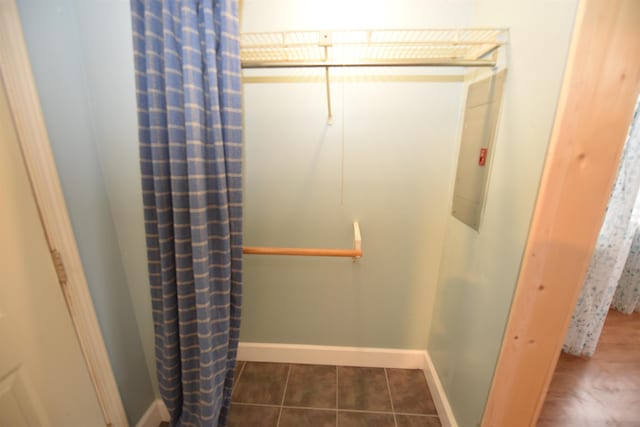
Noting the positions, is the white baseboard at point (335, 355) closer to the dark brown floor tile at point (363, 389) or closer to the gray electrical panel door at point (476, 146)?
the dark brown floor tile at point (363, 389)

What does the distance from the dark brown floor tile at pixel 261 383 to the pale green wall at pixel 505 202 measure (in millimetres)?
997

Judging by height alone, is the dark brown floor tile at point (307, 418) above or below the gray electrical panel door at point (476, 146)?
below

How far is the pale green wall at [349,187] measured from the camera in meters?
1.16

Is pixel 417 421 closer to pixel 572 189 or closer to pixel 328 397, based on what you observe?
pixel 328 397

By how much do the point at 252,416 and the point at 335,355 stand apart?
594 millimetres

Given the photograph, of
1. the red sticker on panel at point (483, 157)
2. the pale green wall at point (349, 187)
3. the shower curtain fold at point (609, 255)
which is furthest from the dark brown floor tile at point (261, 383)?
the shower curtain fold at point (609, 255)

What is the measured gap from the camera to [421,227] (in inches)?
53.9

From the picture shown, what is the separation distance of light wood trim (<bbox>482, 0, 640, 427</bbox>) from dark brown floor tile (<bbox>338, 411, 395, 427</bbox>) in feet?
2.30

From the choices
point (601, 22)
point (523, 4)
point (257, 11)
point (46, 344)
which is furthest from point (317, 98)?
point (46, 344)

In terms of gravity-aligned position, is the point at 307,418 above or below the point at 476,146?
below

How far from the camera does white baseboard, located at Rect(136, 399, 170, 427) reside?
1232mm

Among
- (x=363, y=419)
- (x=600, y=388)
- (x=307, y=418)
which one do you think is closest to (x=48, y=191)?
(x=307, y=418)

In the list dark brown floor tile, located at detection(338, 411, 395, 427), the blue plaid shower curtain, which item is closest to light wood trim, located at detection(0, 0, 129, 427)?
the blue plaid shower curtain

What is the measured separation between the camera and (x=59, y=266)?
85cm
